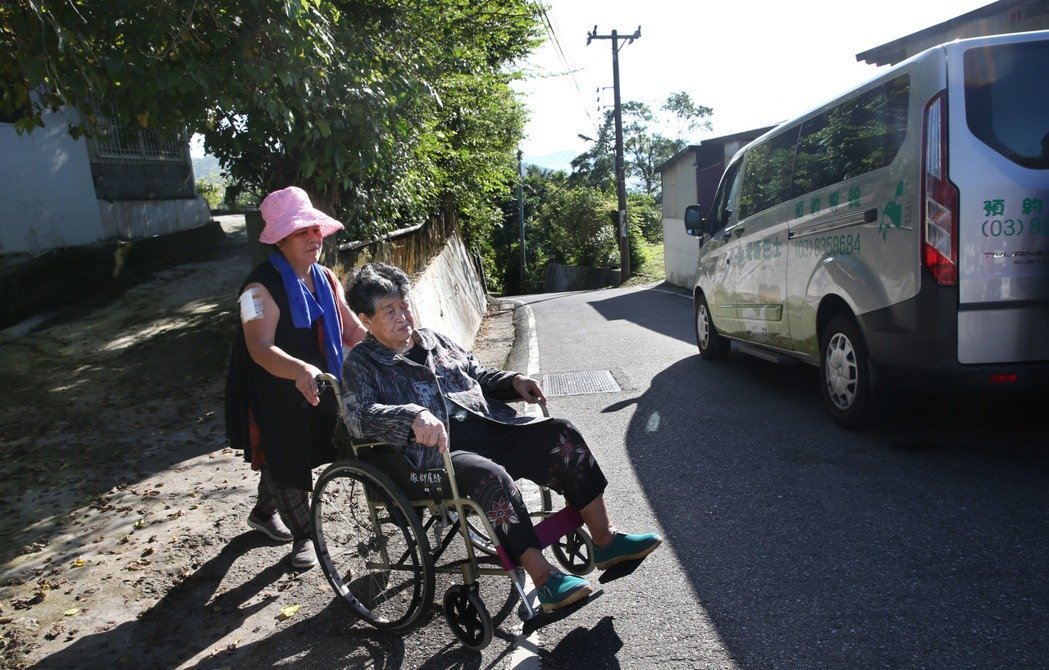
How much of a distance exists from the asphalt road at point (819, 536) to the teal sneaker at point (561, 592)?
0.24 metres

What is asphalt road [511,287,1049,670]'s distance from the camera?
2.96 meters

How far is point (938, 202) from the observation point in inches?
175

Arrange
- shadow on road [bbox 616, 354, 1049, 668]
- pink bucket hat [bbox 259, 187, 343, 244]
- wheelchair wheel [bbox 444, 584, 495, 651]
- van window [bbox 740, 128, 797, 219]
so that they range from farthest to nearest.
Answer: van window [bbox 740, 128, 797, 219] → pink bucket hat [bbox 259, 187, 343, 244] → wheelchair wheel [bbox 444, 584, 495, 651] → shadow on road [bbox 616, 354, 1049, 668]

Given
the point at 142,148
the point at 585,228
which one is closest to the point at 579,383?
the point at 142,148

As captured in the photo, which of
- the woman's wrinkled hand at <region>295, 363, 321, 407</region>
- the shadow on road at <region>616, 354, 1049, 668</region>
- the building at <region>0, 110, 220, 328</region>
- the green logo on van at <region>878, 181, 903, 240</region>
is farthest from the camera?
the building at <region>0, 110, 220, 328</region>

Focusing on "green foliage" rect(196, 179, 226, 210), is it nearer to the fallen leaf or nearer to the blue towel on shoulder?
the blue towel on shoulder

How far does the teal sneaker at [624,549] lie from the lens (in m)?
3.33

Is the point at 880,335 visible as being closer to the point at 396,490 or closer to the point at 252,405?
the point at 396,490

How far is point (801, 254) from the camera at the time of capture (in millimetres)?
6098

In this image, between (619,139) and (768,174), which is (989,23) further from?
(619,139)

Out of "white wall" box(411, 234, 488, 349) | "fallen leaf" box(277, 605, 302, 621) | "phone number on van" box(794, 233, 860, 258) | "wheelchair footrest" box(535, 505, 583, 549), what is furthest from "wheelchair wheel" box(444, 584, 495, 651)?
"white wall" box(411, 234, 488, 349)

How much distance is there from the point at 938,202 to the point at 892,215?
1.19 ft

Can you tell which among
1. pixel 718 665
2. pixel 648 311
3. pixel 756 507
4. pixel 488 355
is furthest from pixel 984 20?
pixel 718 665

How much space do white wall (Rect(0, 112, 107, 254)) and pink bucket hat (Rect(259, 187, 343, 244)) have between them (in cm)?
882
